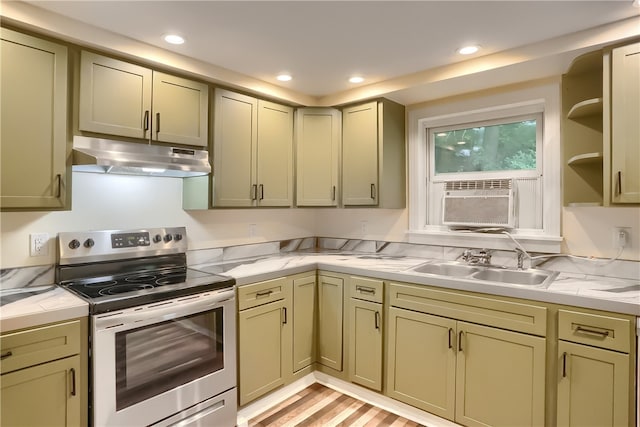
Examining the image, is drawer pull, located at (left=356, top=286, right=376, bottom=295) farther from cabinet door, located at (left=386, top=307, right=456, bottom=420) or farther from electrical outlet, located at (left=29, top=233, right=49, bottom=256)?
electrical outlet, located at (left=29, top=233, right=49, bottom=256)

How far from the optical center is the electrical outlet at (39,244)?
6.66 feet

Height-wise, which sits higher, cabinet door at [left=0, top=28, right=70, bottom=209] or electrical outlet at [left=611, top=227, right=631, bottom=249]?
cabinet door at [left=0, top=28, right=70, bottom=209]

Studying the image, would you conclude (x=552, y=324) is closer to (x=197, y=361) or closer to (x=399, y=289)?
(x=399, y=289)

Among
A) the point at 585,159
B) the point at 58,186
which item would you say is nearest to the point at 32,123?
the point at 58,186

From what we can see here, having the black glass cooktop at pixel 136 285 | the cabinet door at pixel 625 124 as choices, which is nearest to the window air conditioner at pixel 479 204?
the cabinet door at pixel 625 124

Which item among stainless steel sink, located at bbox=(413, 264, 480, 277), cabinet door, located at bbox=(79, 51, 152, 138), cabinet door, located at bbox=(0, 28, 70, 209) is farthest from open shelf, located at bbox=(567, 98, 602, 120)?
cabinet door, located at bbox=(0, 28, 70, 209)

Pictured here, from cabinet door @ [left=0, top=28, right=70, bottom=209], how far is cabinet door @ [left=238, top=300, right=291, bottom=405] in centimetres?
127

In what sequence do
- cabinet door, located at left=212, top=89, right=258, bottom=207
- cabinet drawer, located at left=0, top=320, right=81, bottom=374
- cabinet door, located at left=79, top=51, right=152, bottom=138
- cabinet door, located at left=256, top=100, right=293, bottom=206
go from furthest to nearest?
cabinet door, located at left=256, top=100, right=293, bottom=206 → cabinet door, located at left=212, top=89, right=258, bottom=207 → cabinet door, located at left=79, top=51, right=152, bottom=138 → cabinet drawer, located at left=0, top=320, right=81, bottom=374

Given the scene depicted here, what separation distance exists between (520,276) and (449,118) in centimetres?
132

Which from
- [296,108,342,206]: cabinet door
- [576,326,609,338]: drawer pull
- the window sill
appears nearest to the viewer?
[576,326,609,338]: drawer pull

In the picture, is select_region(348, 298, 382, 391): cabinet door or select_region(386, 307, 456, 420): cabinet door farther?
select_region(348, 298, 382, 391): cabinet door

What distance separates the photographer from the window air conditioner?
105 inches

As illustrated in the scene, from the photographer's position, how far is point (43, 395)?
1587mm

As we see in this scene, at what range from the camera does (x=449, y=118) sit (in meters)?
2.97
